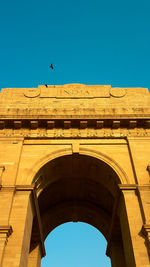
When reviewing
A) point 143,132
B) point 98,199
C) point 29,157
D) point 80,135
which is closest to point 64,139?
point 80,135

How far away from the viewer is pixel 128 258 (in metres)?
13.9

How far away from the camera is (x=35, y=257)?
18172 millimetres

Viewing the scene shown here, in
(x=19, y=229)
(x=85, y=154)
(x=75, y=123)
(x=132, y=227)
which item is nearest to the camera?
(x=19, y=229)

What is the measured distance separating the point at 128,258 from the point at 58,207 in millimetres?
9634

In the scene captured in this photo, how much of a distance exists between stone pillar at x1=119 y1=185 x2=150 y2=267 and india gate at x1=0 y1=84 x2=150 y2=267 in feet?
0.16

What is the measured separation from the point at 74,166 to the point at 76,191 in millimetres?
4177

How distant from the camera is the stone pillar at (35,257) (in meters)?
17.8

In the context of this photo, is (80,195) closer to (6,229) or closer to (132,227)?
(132,227)

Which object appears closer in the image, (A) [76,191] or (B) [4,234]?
(B) [4,234]

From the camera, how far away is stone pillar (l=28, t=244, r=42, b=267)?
17.8m

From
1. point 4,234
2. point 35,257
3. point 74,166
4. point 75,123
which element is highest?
point 75,123

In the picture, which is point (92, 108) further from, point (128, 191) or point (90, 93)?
point (128, 191)

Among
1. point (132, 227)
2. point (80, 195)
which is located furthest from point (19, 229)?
point (80, 195)

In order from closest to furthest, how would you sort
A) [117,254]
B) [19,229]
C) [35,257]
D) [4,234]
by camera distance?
[4,234], [19,229], [35,257], [117,254]
